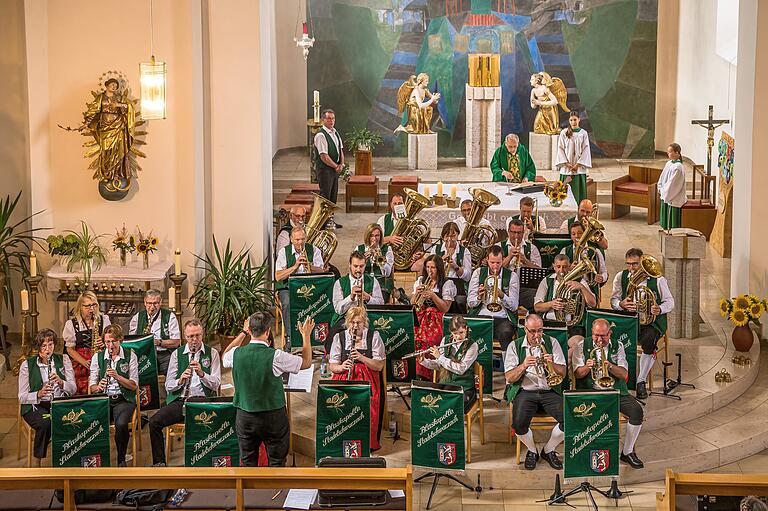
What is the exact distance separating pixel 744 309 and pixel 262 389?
5407 millimetres

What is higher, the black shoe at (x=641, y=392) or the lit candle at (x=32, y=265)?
the lit candle at (x=32, y=265)

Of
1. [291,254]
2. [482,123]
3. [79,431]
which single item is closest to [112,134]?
[291,254]

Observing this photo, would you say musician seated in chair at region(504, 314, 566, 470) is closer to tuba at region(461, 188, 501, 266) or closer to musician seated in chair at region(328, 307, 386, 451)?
musician seated in chair at region(328, 307, 386, 451)

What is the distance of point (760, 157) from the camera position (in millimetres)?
13719

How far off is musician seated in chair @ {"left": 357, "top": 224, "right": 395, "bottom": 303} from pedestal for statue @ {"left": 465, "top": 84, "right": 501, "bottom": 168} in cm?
914

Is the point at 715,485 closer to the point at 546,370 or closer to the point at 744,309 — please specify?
the point at 546,370

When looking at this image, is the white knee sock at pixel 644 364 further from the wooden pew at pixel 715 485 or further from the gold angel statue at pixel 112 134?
the gold angel statue at pixel 112 134

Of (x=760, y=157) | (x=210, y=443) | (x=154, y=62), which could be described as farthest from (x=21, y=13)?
(x=760, y=157)

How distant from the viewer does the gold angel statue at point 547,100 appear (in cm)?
2150

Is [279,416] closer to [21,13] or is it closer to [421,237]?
[421,237]

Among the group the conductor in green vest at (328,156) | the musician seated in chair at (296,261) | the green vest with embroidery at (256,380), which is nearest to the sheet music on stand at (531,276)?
the musician seated in chair at (296,261)

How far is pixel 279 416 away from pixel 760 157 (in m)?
6.31

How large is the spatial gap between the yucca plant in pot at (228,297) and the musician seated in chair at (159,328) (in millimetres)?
1194

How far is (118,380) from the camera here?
10961 millimetres
